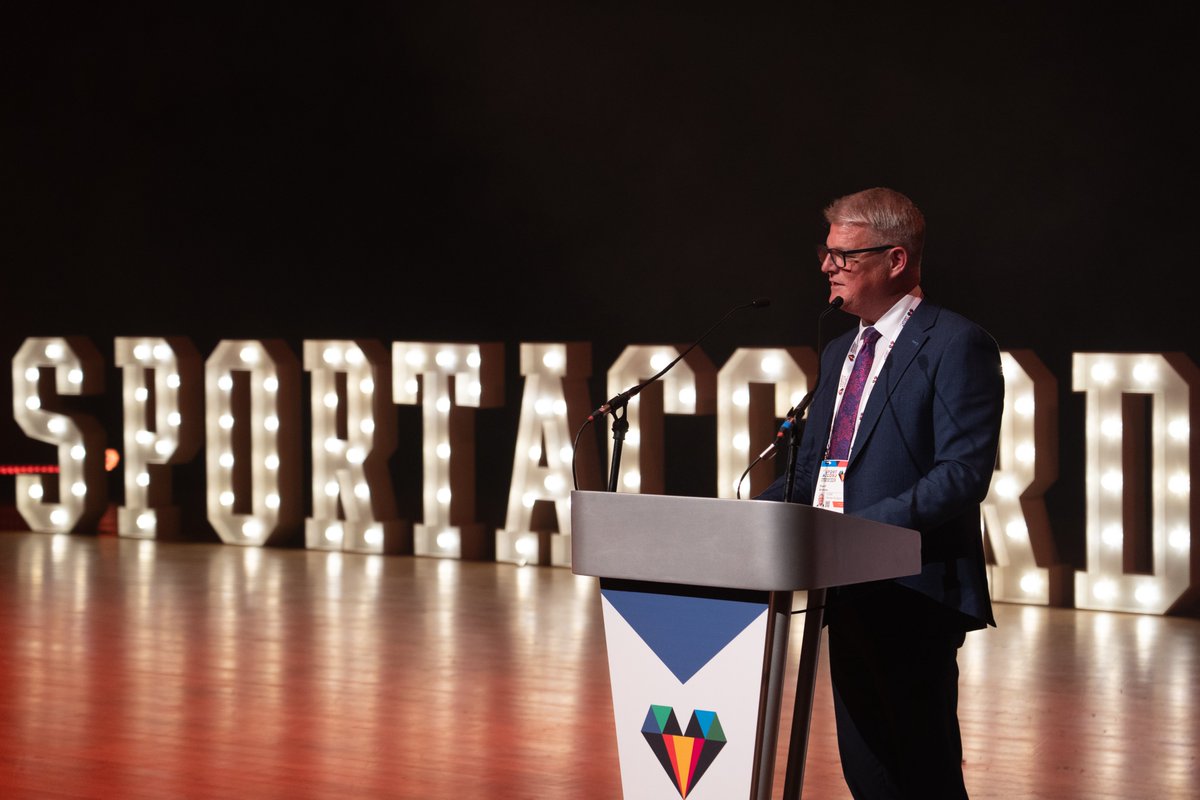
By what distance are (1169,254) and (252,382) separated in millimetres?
4670

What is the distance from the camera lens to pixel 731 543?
7.45 ft

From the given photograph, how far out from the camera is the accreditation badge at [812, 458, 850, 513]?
8.76 feet

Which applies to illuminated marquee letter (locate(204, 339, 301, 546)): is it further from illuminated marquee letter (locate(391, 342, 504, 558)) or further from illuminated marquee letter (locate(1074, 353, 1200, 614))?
illuminated marquee letter (locate(1074, 353, 1200, 614))

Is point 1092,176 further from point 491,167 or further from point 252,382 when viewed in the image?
point 252,382

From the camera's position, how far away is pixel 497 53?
9.48m

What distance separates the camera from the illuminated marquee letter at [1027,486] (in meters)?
6.60

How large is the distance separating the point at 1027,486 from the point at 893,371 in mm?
4189

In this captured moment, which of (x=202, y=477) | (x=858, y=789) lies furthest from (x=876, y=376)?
(x=202, y=477)

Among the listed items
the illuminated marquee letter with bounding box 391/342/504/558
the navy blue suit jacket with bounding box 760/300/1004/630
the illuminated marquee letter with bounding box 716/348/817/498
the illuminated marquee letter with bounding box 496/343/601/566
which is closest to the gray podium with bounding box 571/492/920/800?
the navy blue suit jacket with bounding box 760/300/1004/630

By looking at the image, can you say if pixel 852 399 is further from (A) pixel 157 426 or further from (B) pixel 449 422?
(A) pixel 157 426

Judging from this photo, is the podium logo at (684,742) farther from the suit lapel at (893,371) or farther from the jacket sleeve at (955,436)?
the suit lapel at (893,371)

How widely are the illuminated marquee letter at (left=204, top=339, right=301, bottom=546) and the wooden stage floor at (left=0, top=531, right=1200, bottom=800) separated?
97 centimetres

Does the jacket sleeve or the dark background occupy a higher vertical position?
the dark background

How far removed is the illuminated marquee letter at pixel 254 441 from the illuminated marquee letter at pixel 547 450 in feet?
4.27
